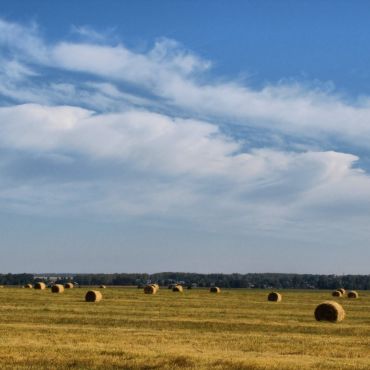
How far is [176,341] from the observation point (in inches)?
982

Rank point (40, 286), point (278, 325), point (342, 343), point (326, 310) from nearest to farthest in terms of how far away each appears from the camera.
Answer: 1. point (342, 343)
2. point (278, 325)
3. point (326, 310)
4. point (40, 286)

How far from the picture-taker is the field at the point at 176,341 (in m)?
19.3

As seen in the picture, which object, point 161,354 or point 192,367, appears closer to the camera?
point 192,367

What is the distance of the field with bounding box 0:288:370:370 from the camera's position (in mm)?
19281

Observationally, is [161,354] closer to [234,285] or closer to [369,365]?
[369,365]

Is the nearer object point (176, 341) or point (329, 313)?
point (176, 341)

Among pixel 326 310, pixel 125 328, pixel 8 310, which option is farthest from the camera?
pixel 8 310

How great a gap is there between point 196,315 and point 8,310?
453 inches

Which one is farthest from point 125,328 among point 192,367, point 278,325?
point 192,367

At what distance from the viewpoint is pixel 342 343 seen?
83.5 ft

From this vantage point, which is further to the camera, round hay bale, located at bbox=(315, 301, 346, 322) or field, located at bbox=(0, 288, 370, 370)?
round hay bale, located at bbox=(315, 301, 346, 322)

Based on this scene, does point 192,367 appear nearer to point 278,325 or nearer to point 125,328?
point 125,328

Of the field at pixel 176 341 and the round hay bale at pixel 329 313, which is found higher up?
the round hay bale at pixel 329 313

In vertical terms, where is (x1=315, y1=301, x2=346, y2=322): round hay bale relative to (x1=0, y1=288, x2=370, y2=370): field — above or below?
above
